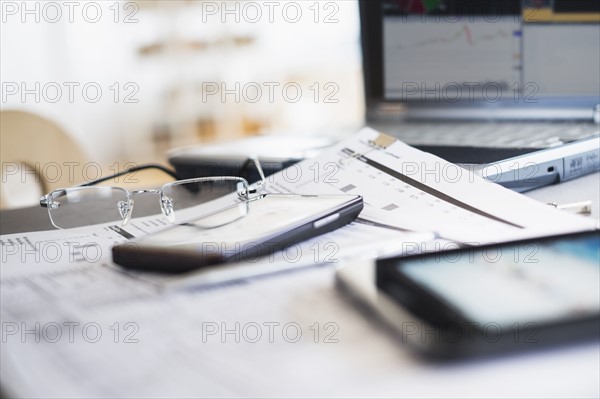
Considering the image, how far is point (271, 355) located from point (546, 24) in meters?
0.80

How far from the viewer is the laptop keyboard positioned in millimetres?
833

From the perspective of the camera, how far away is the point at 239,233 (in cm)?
50

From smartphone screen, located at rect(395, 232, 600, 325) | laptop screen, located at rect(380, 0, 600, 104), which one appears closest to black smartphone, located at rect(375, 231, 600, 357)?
smartphone screen, located at rect(395, 232, 600, 325)

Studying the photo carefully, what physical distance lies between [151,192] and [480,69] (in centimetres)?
53

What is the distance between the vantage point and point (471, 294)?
37cm

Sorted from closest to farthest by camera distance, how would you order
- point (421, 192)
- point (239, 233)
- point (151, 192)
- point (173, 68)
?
point (239, 233) < point (421, 192) < point (151, 192) < point (173, 68)

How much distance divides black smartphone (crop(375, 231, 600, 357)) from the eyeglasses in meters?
0.25

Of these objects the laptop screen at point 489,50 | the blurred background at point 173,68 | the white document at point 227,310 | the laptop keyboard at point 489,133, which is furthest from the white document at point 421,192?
the blurred background at point 173,68

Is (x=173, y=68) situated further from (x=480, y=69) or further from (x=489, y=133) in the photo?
(x=489, y=133)

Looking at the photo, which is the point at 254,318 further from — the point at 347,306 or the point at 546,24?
the point at 546,24

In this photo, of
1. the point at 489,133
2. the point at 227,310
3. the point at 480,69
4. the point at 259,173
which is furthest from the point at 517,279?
the point at 480,69

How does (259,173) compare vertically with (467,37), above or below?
below

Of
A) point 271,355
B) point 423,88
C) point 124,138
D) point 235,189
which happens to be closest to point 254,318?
point 271,355

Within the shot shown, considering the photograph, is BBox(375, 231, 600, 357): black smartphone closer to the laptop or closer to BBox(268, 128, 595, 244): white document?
BBox(268, 128, 595, 244): white document
